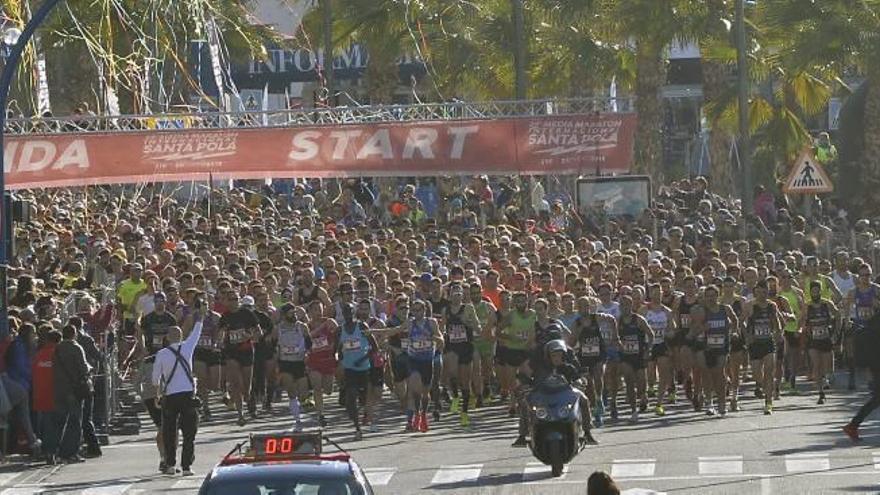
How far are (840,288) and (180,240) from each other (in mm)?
11606

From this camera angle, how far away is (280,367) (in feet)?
85.6

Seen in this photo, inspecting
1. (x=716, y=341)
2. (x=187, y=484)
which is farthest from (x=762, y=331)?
(x=187, y=484)

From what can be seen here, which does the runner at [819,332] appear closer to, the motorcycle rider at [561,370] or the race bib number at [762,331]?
the race bib number at [762,331]

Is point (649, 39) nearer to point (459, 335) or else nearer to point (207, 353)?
point (459, 335)

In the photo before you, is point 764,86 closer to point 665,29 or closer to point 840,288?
point 665,29

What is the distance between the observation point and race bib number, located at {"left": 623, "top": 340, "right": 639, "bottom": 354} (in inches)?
1005

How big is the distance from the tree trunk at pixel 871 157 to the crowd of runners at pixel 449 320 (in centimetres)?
961

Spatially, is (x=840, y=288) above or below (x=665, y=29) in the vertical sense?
below

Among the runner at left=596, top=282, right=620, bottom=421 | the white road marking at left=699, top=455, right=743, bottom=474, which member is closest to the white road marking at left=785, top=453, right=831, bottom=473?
the white road marking at left=699, top=455, right=743, bottom=474

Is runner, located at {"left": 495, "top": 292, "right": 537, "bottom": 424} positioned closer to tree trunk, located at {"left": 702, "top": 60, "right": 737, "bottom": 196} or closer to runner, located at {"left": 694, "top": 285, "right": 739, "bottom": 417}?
runner, located at {"left": 694, "top": 285, "right": 739, "bottom": 417}

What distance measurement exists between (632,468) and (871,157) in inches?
922

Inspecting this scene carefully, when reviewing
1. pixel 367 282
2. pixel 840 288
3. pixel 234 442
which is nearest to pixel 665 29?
pixel 840 288

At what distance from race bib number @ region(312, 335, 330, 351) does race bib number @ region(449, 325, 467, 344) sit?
1616mm

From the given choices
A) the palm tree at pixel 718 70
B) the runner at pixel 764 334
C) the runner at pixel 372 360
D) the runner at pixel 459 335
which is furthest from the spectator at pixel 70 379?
the palm tree at pixel 718 70
